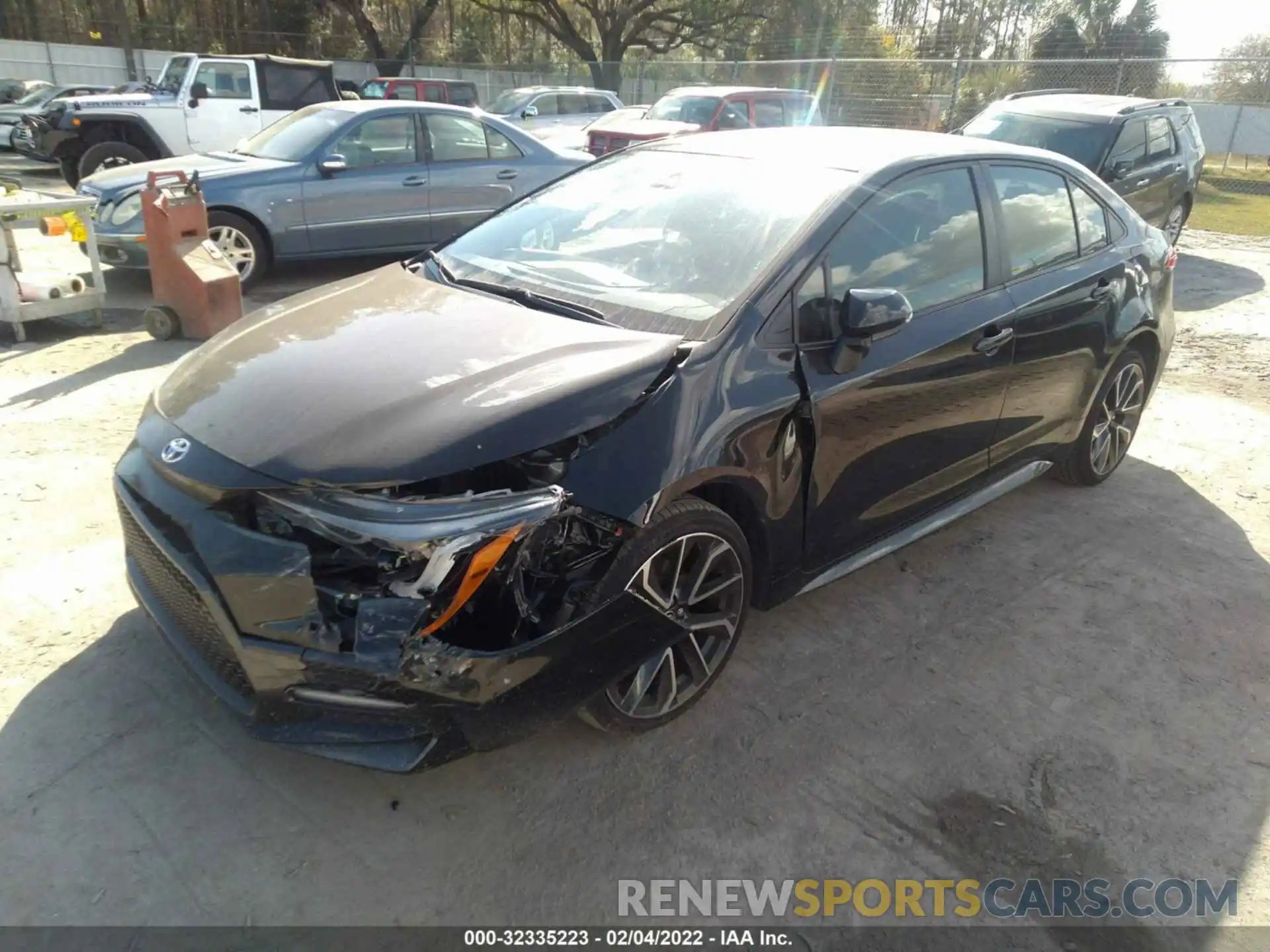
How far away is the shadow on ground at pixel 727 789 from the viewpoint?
7.64ft

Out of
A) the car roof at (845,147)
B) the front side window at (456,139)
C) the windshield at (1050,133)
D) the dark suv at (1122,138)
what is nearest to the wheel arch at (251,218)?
the front side window at (456,139)

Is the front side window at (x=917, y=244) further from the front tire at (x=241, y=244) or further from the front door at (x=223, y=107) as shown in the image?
the front door at (x=223, y=107)

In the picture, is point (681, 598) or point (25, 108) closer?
point (681, 598)

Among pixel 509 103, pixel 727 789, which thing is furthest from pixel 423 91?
pixel 727 789

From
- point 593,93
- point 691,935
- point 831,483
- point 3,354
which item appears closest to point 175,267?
point 3,354

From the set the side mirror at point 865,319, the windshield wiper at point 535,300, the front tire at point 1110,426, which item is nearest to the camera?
the side mirror at point 865,319

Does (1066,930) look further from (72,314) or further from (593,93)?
(593,93)

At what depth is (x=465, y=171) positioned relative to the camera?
885cm

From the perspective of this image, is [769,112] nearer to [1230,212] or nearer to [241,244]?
[241,244]

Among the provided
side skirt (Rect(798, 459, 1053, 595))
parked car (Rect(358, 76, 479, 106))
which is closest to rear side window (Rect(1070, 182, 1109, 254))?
side skirt (Rect(798, 459, 1053, 595))

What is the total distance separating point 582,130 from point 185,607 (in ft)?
48.7

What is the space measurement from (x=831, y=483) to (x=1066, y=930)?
4.82 ft

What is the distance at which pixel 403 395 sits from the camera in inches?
98.3

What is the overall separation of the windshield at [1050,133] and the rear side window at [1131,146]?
0.45 ft
